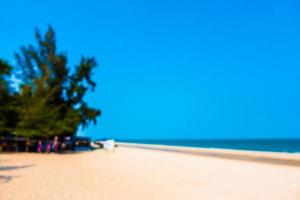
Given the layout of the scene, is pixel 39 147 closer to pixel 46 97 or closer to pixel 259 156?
pixel 46 97

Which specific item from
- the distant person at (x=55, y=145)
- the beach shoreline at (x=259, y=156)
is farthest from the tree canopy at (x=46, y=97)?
the beach shoreline at (x=259, y=156)

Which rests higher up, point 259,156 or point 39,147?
point 259,156

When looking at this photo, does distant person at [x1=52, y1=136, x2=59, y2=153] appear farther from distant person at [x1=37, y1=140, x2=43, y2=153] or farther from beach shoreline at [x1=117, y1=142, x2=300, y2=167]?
beach shoreline at [x1=117, y1=142, x2=300, y2=167]

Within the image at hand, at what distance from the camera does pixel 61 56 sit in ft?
111

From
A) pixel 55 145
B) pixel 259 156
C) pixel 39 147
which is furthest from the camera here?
pixel 259 156

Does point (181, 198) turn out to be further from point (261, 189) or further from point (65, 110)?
point (65, 110)

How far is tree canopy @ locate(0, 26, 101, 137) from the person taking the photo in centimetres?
2816

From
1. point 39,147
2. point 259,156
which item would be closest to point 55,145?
point 39,147

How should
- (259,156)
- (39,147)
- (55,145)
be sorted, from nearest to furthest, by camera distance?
(39,147) < (55,145) < (259,156)

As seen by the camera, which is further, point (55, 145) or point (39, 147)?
point (55, 145)

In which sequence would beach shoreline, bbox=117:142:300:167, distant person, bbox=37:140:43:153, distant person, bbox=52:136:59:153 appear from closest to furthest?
1. beach shoreline, bbox=117:142:300:167
2. distant person, bbox=37:140:43:153
3. distant person, bbox=52:136:59:153

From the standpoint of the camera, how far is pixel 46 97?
29.8 meters

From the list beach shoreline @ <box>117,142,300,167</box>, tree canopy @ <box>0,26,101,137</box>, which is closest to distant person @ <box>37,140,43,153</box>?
tree canopy @ <box>0,26,101,137</box>

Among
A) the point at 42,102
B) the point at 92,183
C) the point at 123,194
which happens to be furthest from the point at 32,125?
the point at 123,194
